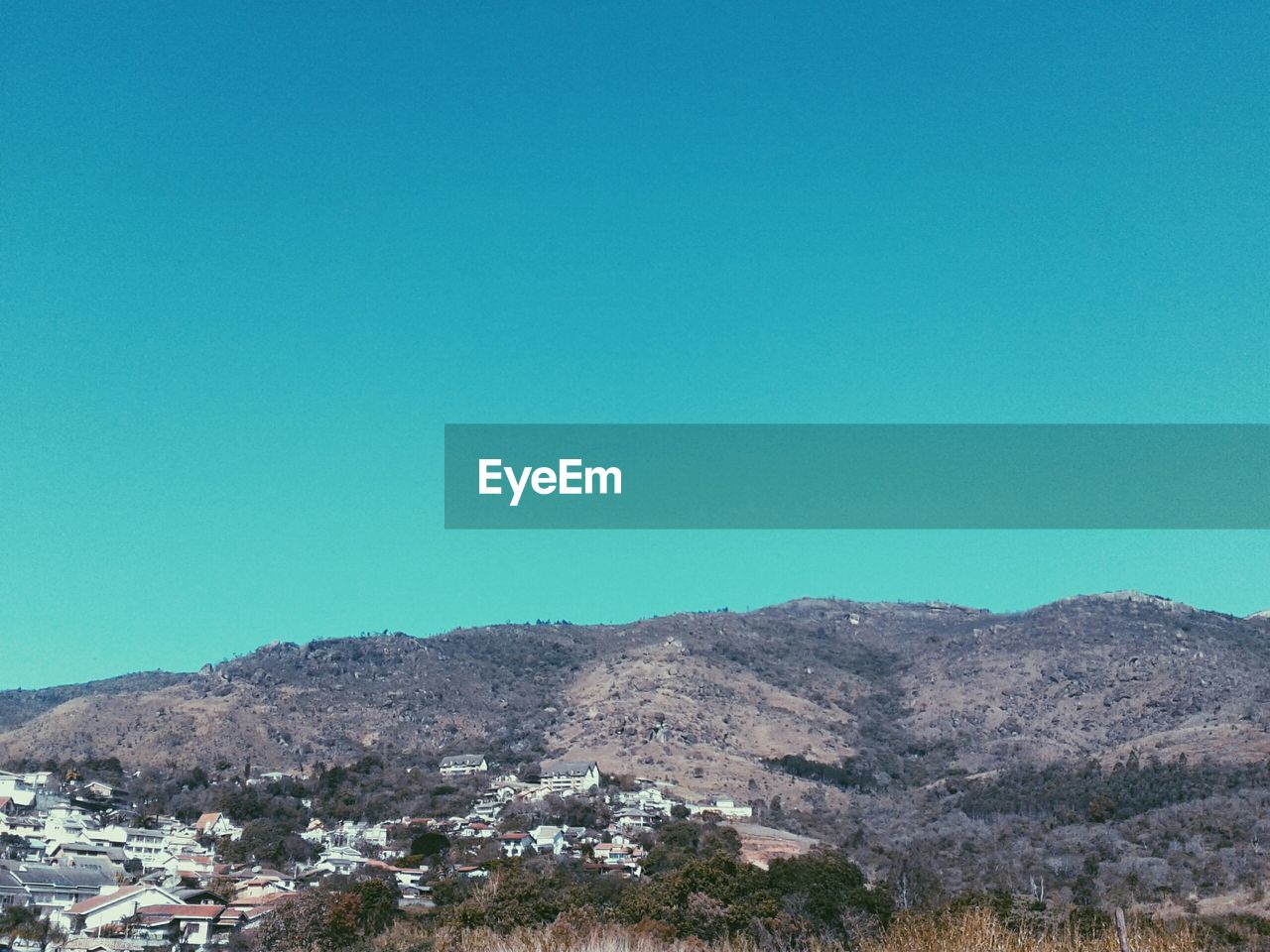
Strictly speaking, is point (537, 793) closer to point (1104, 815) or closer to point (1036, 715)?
point (1104, 815)

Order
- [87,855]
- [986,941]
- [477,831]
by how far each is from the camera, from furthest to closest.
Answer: [477,831]
[87,855]
[986,941]

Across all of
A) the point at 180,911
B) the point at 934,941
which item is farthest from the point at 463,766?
the point at 934,941

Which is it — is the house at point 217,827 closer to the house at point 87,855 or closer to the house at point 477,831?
the house at point 87,855

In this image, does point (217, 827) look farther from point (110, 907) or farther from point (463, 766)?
point (463, 766)

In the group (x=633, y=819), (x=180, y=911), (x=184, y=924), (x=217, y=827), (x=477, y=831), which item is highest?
(x=217, y=827)

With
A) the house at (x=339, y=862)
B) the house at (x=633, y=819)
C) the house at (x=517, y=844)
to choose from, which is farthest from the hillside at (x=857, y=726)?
the house at (x=339, y=862)

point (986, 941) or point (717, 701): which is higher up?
point (717, 701)
